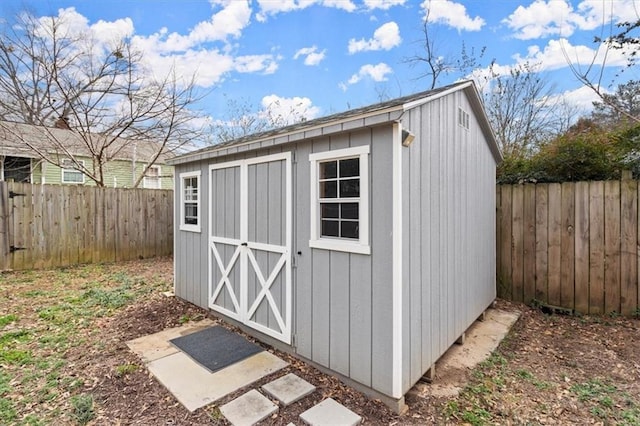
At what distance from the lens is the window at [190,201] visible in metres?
5.00

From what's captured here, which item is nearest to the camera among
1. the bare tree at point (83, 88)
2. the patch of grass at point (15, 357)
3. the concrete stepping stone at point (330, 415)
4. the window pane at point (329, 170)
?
the concrete stepping stone at point (330, 415)

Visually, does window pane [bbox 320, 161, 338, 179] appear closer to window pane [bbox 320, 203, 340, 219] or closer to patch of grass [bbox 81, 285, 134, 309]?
window pane [bbox 320, 203, 340, 219]

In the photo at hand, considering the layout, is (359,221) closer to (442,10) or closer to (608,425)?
(608,425)

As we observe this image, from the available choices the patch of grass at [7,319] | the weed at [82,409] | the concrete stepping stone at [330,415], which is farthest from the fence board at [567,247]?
the patch of grass at [7,319]

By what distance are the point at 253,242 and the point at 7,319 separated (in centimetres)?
357

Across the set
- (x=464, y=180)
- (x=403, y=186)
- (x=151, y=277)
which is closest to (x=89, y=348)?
Result: (x=151, y=277)

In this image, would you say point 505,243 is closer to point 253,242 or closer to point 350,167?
point 350,167

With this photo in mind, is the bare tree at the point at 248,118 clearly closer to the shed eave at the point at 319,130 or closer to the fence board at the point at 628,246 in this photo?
the shed eave at the point at 319,130

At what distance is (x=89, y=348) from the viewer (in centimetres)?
360

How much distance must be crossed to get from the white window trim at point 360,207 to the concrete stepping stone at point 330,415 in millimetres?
1235

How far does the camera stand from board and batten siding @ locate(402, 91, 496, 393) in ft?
8.88

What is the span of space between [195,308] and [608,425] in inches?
191

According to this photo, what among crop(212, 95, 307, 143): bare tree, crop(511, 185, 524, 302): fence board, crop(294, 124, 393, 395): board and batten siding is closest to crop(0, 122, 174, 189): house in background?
crop(212, 95, 307, 143): bare tree

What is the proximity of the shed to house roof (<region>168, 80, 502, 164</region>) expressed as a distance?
0.01 m
